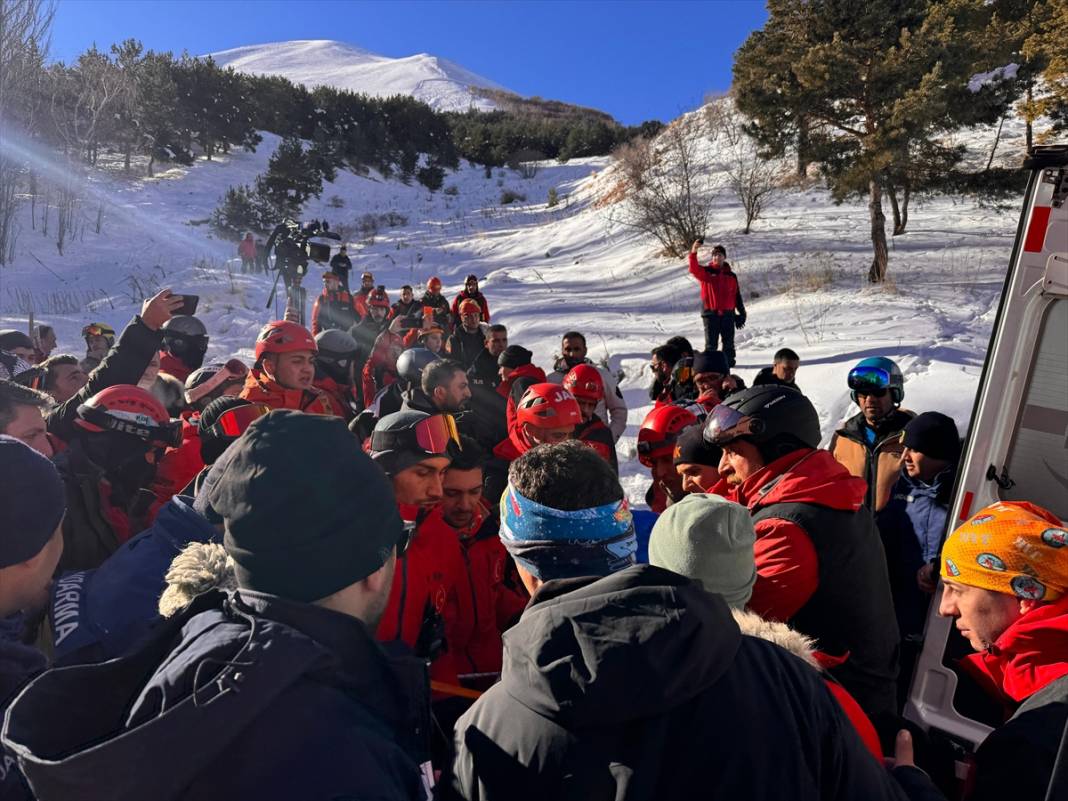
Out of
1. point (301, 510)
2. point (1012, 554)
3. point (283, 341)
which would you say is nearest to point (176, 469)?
point (283, 341)

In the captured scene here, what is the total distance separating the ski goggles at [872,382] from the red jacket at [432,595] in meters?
3.08

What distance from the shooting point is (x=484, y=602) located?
265 centimetres

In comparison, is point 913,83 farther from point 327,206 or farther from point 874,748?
point 327,206

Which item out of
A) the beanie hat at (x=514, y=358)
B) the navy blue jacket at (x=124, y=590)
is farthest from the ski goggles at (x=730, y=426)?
the beanie hat at (x=514, y=358)

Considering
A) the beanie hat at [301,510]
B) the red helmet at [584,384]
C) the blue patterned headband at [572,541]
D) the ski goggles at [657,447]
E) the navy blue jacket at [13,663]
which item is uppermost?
the beanie hat at [301,510]

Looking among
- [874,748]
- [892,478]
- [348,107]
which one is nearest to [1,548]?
[874,748]

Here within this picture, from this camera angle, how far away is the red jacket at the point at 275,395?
441cm

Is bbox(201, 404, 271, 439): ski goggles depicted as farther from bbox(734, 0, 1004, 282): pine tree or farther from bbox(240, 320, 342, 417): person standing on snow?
bbox(734, 0, 1004, 282): pine tree

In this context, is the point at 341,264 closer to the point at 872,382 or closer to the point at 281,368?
the point at 281,368

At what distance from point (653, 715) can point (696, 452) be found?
92.5 inches

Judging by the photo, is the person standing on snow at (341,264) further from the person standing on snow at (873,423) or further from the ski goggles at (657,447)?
the person standing on snow at (873,423)

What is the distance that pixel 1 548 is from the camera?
1697 millimetres

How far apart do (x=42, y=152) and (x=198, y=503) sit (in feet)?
93.8

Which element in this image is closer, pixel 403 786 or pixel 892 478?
pixel 403 786
